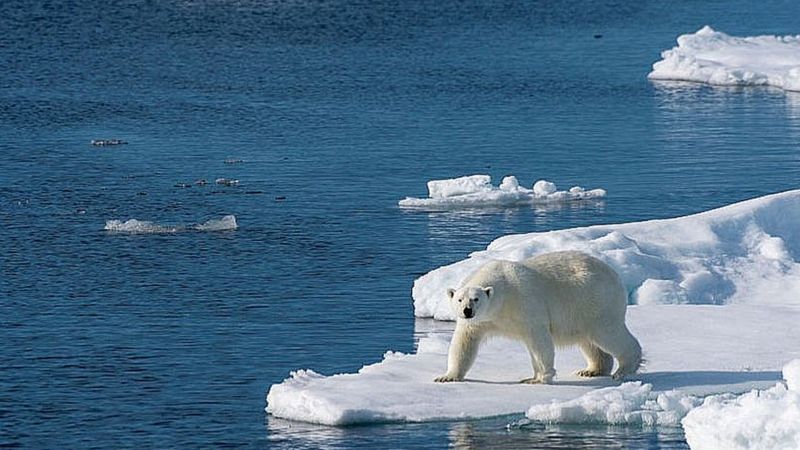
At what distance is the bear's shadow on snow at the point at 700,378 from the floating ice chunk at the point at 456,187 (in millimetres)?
9524

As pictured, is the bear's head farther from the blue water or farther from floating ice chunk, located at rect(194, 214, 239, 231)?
floating ice chunk, located at rect(194, 214, 239, 231)

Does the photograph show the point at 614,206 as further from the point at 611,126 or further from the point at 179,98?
the point at 179,98

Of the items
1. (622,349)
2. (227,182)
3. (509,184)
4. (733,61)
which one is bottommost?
(733,61)

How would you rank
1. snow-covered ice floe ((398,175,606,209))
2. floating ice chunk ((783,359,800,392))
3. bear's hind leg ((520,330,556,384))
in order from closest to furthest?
floating ice chunk ((783,359,800,392)), bear's hind leg ((520,330,556,384)), snow-covered ice floe ((398,175,606,209))

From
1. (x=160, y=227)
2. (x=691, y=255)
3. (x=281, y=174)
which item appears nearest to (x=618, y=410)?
(x=691, y=255)

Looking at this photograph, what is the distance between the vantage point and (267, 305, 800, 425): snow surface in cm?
1112

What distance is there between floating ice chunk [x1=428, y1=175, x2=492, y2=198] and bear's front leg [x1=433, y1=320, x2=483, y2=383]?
9.68m

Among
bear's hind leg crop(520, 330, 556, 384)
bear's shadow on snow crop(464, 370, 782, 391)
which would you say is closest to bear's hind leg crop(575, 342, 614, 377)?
bear's shadow on snow crop(464, 370, 782, 391)

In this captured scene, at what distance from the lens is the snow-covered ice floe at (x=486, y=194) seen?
2106 cm

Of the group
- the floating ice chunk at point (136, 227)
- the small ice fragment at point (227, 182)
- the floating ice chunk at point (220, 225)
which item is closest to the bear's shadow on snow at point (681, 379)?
the floating ice chunk at point (220, 225)

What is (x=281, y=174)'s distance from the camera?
946 inches

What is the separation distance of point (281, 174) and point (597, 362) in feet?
40.5

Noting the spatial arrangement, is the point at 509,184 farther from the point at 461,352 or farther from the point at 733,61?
the point at 733,61

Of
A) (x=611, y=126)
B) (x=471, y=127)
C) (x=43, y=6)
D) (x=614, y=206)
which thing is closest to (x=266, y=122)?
(x=471, y=127)
